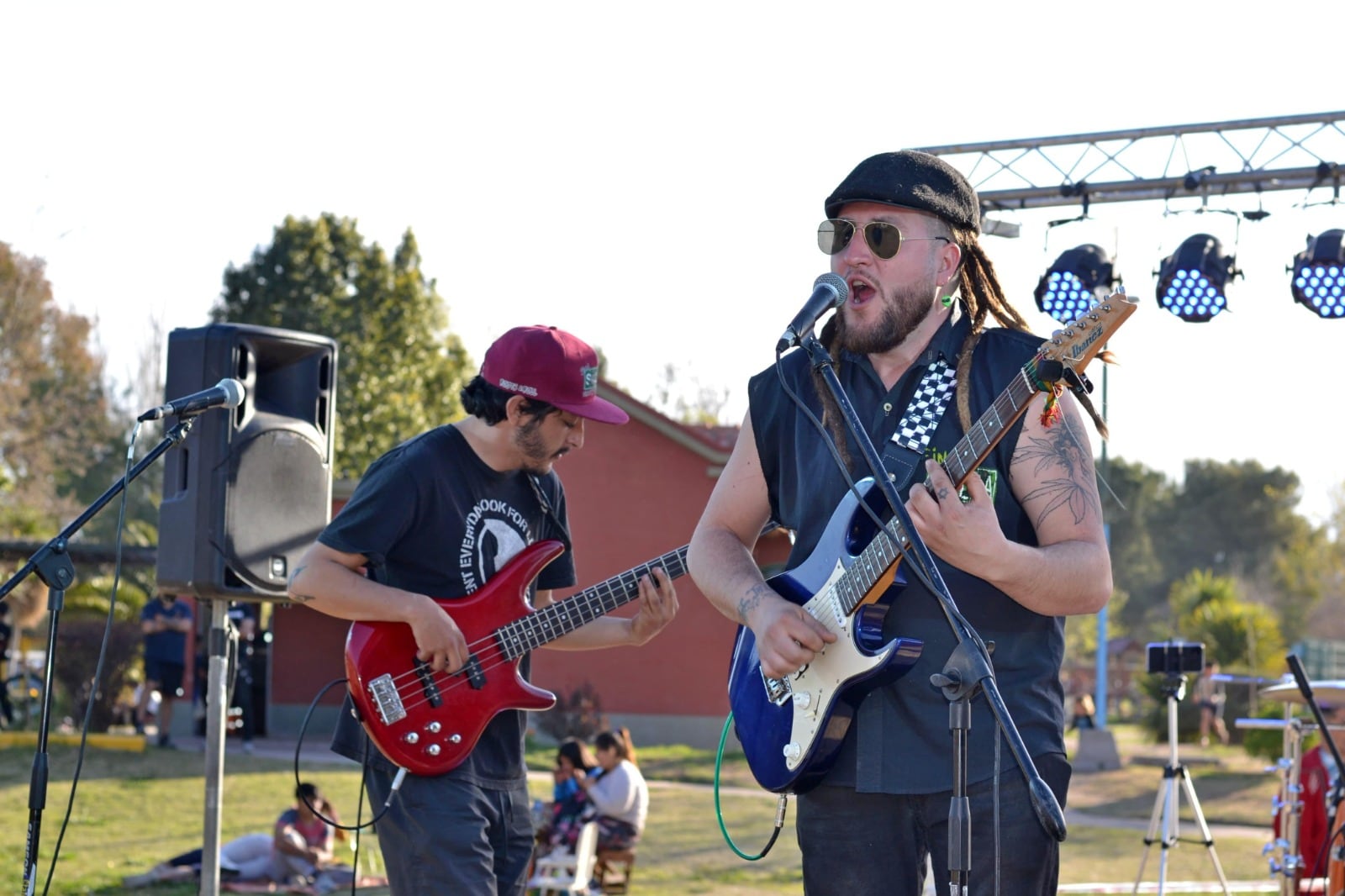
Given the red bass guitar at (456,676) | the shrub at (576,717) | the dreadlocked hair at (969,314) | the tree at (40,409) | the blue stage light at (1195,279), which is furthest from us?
the tree at (40,409)

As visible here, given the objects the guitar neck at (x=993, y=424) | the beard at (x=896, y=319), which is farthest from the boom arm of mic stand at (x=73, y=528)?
the guitar neck at (x=993, y=424)

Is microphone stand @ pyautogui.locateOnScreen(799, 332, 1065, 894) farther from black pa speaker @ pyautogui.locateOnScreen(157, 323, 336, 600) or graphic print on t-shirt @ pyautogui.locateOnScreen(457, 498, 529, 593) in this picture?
black pa speaker @ pyautogui.locateOnScreen(157, 323, 336, 600)

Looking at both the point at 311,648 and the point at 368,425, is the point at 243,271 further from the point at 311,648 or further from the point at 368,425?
the point at 311,648

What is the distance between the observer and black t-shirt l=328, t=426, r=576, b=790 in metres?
4.63

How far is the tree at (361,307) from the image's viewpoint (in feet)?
122

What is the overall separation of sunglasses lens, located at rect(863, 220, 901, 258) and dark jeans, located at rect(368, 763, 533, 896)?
2.13 metres

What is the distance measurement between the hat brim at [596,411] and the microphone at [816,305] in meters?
1.46

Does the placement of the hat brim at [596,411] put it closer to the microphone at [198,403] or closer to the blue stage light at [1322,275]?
the microphone at [198,403]

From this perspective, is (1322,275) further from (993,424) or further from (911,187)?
(993,424)

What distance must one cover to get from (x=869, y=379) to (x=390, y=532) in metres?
1.81

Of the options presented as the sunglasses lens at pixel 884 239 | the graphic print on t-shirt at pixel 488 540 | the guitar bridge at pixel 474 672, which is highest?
the sunglasses lens at pixel 884 239

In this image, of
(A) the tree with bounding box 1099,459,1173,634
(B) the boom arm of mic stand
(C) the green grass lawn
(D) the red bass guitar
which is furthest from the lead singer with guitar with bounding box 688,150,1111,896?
(A) the tree with bounding box 1099,459,1173,634

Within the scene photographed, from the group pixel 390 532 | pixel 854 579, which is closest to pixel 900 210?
pixel 854 579

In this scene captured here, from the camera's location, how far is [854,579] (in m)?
3.25
